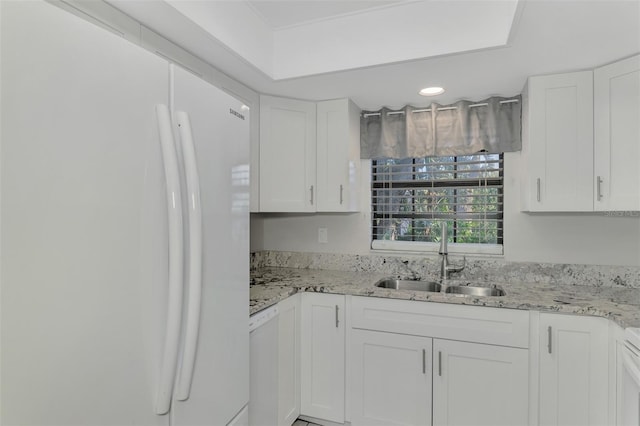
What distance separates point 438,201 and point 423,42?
47.7 inches

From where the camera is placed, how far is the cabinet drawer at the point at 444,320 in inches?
71.0

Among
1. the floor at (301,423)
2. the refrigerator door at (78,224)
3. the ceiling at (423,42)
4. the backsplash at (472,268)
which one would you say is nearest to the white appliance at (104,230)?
the refrigerator door at (78,224)

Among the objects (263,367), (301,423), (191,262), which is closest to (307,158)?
(263,367)

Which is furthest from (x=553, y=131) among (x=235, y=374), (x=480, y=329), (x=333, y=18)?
(x=235, y=374)

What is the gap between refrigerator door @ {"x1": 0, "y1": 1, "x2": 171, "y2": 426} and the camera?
0.59 m

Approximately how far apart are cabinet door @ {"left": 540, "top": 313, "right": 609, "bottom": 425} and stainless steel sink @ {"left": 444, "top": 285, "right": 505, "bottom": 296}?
43 cm

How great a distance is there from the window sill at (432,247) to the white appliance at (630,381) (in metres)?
1.01

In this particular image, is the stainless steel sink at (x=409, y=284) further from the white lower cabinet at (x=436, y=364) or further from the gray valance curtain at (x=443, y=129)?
the gray valance curtain at (x=443, y=129)

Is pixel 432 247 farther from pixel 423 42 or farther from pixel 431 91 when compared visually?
pixel 423 42

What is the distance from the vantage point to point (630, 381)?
143cm

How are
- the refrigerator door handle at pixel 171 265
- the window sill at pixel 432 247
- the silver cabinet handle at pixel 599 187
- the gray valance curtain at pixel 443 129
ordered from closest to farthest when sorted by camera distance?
the refrigerator door handle at pixel 171 265 < the silver cabinet handle at pixel 599 187 < the gray valance curtain at pixel 443 129 < the window sill at pixel 432 247

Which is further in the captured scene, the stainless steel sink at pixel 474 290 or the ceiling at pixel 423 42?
the stainless steel sink at pixel 474 290

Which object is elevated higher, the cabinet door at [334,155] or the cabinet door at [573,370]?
the cabinet door at [334,155]

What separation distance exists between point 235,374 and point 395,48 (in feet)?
5.51
